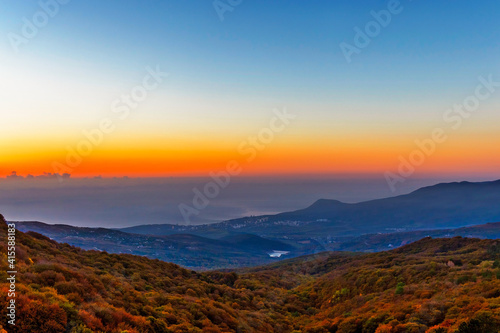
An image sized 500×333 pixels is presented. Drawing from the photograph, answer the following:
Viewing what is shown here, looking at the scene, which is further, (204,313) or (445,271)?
(445,271)

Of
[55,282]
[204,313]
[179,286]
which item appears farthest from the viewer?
[179,286]

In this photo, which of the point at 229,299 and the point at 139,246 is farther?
the point at 139,246

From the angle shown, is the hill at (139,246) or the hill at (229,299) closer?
the hill at (229,299)

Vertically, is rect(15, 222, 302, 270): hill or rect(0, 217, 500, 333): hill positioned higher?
rect(0, 217, 500, 333): hill

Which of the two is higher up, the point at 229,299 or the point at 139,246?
the point at 229,299

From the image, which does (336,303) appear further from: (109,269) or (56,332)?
(56,332)

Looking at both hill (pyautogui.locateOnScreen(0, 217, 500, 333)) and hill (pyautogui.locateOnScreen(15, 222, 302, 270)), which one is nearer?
hill (pyautogui.locateOnScreen(0, 217, 500, 333))

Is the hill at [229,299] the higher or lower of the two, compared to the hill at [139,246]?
higher

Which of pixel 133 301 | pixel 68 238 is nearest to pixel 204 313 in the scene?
pixel 133 301
